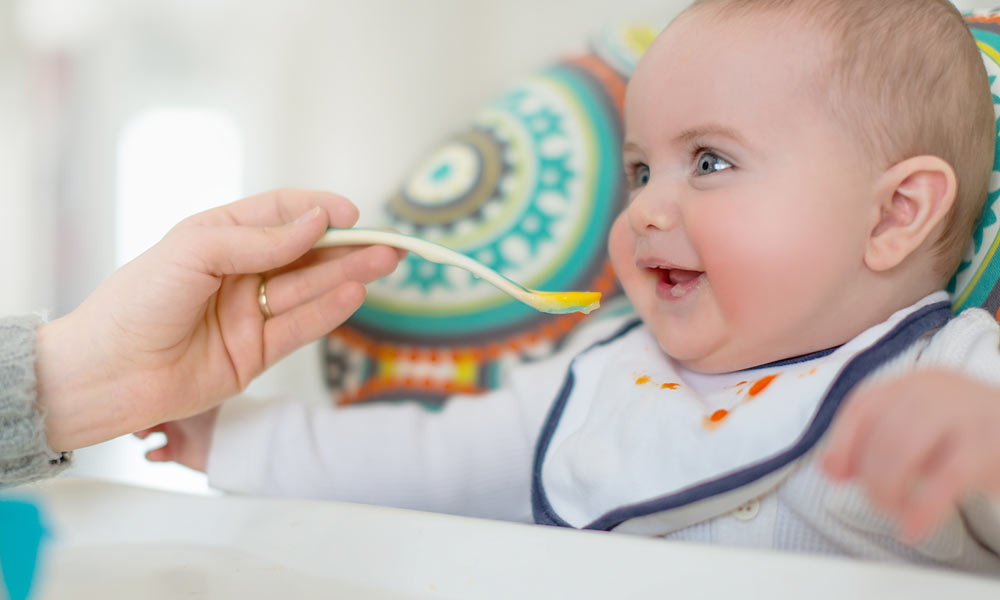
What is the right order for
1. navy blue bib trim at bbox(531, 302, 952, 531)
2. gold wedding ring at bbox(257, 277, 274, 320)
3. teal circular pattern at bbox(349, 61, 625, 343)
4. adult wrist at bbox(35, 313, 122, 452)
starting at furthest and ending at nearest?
teal circular pattern at bbox(349, 61, 625, 343), gold wedding ring at bbox(257, 277, 274, 320), adult wrist at bbox(35, 313, 122, 452), navy blue bib trim at bbox(531, 302, 952, 531)

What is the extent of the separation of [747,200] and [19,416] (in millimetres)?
585

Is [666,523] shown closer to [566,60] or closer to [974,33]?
[974,33]

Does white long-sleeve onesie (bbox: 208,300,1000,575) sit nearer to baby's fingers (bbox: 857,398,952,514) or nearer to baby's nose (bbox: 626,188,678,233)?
baby's nose (bbox: 626,188,678,233)

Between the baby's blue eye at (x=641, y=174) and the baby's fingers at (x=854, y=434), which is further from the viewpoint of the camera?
the baby's blue eye at (x=641, y=174)

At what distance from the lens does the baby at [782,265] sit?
594 mm

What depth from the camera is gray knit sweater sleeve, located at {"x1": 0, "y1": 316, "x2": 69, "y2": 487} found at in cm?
63

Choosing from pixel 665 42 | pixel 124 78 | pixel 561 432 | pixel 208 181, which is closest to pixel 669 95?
pixel 665 42

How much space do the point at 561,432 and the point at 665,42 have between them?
36 cm

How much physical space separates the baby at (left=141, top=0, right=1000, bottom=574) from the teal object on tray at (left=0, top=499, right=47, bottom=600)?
0.41m

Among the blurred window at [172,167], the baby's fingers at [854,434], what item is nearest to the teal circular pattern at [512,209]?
the blurred window at [172,167]

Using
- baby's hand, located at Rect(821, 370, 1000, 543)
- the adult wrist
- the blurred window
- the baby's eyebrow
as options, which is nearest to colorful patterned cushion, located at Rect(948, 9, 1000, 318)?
the baby's eyebrow

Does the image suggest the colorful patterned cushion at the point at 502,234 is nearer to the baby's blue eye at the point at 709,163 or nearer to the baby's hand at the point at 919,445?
the baby's blue eye at the point at 709,163

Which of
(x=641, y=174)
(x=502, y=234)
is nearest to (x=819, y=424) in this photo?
(x=641, y=174)

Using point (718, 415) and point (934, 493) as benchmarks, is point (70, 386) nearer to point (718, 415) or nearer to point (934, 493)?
point (718, 415)
